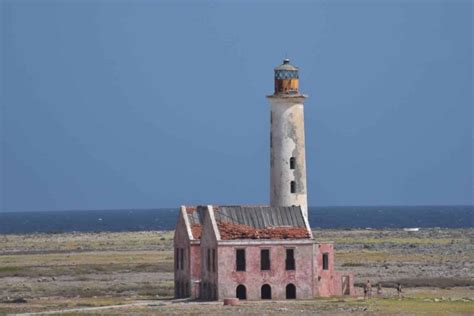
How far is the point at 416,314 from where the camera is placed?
57594 mm

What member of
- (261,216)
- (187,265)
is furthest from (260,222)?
(187,265)

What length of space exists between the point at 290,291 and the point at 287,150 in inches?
286

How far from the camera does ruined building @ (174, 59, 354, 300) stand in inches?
2569

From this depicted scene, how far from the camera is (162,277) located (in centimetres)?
8619

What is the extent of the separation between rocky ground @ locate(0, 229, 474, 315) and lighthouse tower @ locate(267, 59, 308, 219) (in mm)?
6633

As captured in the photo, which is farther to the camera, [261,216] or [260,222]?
[261,216]

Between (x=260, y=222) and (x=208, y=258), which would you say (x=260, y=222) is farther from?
(x=208, y=258)

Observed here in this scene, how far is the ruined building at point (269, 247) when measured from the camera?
6525 centimetres

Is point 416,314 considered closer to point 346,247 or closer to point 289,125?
point 289,125

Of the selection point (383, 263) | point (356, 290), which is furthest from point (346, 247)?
point (356, 290)

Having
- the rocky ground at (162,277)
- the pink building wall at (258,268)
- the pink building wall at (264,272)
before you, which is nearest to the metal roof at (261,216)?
the pink building wall at (258,268)

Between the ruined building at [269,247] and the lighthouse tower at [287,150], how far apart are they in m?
0.05

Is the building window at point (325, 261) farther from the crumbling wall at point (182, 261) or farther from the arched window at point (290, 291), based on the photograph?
the crumbling wall at point (182, 261)

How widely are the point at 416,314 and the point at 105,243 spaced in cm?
8866
